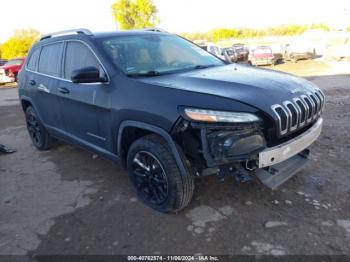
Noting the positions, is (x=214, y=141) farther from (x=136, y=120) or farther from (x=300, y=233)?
(x=300, y=233)

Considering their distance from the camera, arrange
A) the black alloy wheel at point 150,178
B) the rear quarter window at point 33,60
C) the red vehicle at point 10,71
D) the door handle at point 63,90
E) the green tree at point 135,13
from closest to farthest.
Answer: the black alloy wheel at point 150,178 < the door handle at point 63,90 < the rear quarter window at point 33,60 < the red vehicle at point 10,71 < the green tree at point 135,13

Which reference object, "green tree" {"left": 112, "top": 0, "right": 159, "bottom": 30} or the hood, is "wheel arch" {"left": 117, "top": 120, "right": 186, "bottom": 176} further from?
"green tree" {"left": 112, "top": 0, "right": 159, "bottom": 30}

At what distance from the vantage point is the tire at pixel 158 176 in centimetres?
312

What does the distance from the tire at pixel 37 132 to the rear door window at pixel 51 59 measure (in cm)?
91

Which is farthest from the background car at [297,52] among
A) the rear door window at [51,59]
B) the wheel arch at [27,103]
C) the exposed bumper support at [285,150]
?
the exposed bumper support at [285,150]

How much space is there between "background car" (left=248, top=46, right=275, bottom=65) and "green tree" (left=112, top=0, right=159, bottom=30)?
800 inches

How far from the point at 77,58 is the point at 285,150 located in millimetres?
2694

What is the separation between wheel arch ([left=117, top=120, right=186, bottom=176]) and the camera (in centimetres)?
304

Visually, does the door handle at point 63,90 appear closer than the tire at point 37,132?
Yes

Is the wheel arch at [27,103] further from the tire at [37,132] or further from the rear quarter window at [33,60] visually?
the rear quarter window at [33,60]

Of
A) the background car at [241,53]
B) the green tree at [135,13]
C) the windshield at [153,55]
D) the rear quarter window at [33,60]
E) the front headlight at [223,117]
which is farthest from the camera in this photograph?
the green tree at [135,13]

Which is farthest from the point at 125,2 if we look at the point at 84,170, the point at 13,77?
the point at 84,170

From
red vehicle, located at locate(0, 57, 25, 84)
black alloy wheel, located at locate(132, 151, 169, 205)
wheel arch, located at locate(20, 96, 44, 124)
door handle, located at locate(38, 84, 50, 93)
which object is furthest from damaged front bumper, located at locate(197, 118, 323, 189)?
red vehicle, located at locate(0, 57, 25, 84)

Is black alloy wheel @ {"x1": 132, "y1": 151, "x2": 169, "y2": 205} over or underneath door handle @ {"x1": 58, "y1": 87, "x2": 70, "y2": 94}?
underneath
